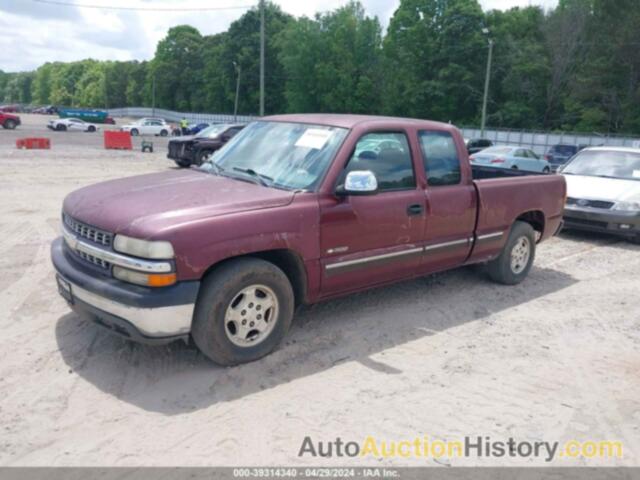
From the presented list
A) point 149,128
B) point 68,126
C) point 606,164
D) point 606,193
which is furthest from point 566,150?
point 68,126

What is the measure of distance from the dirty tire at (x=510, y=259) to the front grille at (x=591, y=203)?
3.26 m

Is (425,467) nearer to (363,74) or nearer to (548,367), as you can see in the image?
(548,367)

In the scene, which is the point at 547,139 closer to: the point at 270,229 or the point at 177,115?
the point at 270,229

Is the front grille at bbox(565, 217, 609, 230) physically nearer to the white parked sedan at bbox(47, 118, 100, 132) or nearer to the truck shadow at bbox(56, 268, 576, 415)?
the truck shadow at bbox(56, 268, 576, 415)

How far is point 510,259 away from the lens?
6598 mm

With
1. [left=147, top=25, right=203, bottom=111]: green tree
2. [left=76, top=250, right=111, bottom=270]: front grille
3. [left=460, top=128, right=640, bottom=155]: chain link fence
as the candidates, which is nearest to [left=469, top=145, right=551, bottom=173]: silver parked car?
[left=76, top=250, right=111, bottom=270]: front grille

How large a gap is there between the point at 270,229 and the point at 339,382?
1233mm

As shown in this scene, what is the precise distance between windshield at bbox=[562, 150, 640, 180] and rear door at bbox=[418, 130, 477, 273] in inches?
232

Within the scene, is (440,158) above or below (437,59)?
below

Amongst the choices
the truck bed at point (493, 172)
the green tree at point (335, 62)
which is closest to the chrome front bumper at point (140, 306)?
the truck bed at point (493, 172)

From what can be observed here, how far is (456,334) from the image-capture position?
5168 mm

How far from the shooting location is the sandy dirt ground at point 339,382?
3.34m

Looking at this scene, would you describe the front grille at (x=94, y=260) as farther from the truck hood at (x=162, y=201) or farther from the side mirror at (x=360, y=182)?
the side mirror at (x=360, y=182)

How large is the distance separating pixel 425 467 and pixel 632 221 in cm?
751
